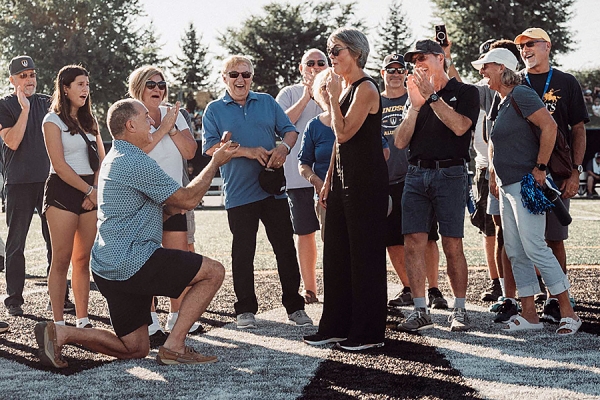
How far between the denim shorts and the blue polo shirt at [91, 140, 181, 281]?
2063 mm

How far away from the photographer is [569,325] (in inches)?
228

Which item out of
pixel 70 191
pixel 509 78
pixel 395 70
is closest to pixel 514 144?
pixel 509 78

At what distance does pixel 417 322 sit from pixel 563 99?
2133mm

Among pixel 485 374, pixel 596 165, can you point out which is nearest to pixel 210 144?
pixel 485 374

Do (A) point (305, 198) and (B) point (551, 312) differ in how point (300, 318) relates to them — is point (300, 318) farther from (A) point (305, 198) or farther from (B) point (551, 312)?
(B) point (551, 312)

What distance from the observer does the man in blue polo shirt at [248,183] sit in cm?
666

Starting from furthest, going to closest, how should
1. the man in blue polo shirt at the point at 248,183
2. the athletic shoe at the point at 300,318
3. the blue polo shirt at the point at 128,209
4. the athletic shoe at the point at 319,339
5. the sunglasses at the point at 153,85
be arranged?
1. the man in blue polo shirt at the point at 248,183
2. the athletic shoe at the point at 300,318
3. the sunglasses at the point at 153,85
4. the athletic shoe at the point at 319,339
5. the blue polo shirt at the point at 128,209

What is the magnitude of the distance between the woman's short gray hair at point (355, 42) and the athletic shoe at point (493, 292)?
2.91 meters

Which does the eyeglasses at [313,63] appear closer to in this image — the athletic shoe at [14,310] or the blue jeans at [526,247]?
the blue jeans at [526,247]

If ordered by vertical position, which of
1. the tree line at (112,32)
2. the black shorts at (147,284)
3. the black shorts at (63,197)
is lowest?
the black shorts at (147,284)

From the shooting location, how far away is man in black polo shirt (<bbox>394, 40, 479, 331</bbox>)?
6145 millimetres

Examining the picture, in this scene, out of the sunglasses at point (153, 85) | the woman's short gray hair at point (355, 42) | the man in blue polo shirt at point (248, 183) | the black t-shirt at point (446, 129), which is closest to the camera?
the woman's short gray hair at point (355, 42)

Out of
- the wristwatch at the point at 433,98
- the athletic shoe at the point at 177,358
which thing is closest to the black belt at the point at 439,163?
the wristwatch at the point at 433,98

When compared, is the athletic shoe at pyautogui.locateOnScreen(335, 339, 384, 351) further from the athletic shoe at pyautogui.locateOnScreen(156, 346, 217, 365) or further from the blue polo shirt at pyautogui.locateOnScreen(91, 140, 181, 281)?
the blue polo shirt at pyautogui.locateOnScreen(91, 140, 181, 281)
